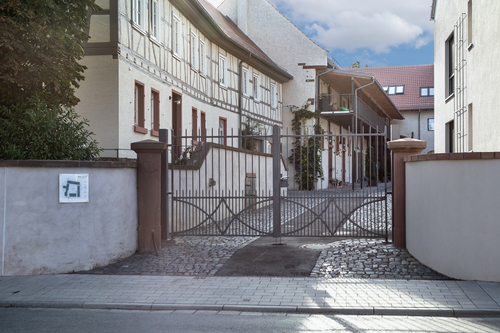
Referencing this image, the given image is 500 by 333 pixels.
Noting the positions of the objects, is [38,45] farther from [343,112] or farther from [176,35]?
[343,112]

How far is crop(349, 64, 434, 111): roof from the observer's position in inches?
2068

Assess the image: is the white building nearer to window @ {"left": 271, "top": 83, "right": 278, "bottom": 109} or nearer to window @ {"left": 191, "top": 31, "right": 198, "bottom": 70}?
window @ {"left": 271, "top": 83, "right": 278, "bottom": 109}

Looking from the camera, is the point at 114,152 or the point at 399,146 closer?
the point at 399,146

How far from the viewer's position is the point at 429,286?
6.82 m

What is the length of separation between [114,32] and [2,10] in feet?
17.8

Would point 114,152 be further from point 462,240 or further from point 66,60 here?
point 462,240

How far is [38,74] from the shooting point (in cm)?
922

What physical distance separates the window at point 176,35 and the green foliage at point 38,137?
9.71m

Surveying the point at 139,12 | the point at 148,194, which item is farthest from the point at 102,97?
the point at 148,194

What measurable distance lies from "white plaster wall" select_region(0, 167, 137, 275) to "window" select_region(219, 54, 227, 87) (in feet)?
49.3

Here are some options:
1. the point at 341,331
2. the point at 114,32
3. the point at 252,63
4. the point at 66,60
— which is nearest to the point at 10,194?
the point at 66,60

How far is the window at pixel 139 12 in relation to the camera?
49.7 ft

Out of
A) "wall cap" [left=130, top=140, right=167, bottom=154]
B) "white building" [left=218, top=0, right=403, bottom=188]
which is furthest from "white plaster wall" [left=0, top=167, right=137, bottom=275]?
"white building" [left=218, top=0, right=403, bottom=188]

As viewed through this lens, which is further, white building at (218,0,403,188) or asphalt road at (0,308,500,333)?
white building at (218,0,403,188)
